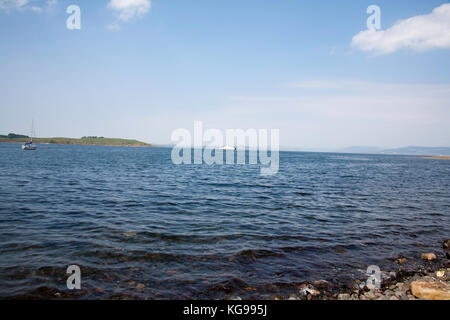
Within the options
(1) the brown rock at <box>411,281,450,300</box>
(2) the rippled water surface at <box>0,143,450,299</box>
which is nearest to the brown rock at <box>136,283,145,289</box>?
(2) the rippled water surface at <box>0,143,450,299</box>

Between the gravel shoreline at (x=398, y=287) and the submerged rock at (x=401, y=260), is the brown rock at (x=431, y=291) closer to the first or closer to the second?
the gravel shoreline at (x=398, y=287)

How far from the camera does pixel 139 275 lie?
363 inches

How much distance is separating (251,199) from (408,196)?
713 inches

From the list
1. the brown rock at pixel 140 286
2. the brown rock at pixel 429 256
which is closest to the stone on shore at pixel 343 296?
the brown rock at pixel 429 256

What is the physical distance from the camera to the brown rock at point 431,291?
24.2 ft

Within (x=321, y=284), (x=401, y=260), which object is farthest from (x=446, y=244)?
(x=321, y=284)

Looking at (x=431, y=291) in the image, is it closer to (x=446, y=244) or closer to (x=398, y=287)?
(x=398, y=287)

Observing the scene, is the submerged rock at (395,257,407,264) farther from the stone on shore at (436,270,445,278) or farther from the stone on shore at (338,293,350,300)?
the stone on shore at (338,293,350,300)

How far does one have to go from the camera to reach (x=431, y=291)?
24.7 ft
